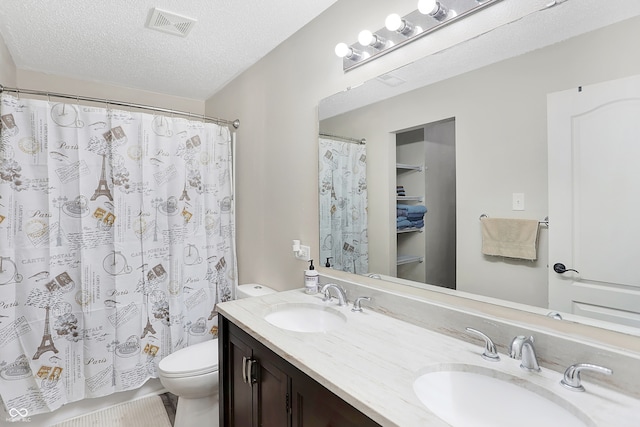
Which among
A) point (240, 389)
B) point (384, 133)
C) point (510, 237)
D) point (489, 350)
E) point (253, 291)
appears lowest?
point (240, 389)

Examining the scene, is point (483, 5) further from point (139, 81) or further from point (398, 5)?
point (139, 81)

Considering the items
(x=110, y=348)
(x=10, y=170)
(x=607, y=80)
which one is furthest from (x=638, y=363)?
(x=10, y=170)

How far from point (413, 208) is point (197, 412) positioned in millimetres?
1643

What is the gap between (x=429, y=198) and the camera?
138 centimetres

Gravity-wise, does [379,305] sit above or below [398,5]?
below

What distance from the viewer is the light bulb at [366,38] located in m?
1.42

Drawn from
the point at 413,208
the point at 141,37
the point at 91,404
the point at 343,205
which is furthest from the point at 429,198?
the point at 91,404

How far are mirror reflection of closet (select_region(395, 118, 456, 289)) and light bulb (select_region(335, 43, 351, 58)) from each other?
481 mm

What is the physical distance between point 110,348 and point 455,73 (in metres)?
2.51

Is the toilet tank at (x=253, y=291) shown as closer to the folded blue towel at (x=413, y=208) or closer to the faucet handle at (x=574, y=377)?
the folded blue towel at (x=413, y=208)

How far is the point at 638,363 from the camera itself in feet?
2.57

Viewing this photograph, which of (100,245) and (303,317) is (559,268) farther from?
(100,245)

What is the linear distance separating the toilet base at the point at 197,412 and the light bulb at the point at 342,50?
6.45 ft

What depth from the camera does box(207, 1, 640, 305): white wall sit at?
3.32ft
